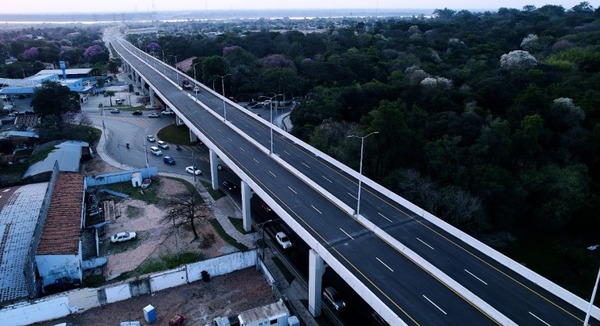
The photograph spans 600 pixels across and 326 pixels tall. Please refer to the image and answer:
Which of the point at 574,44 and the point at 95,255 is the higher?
the point at 574,44

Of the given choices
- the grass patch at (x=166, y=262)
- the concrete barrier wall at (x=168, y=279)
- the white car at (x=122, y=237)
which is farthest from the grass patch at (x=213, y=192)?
the concrete barrier wall at (x=168, y=279)

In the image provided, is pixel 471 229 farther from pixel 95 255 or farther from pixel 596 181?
pixel 95 255

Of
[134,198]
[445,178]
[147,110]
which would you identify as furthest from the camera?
[147,110]

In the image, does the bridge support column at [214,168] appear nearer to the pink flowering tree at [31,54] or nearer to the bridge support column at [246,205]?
the bridge support column at [246,205]

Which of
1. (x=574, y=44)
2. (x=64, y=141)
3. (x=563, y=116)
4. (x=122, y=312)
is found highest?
(x=574, y=44)

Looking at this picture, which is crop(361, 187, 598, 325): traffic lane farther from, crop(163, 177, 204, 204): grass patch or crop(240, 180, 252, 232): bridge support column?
crop(163, 177, 204, 204): grass patch

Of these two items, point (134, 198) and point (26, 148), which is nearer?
point (134, 198)

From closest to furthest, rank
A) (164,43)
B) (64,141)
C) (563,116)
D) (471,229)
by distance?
(471,229)
(563,116)
(64,141)
(164,43)

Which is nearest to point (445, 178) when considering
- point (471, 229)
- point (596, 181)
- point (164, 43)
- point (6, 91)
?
point (471, 229)
